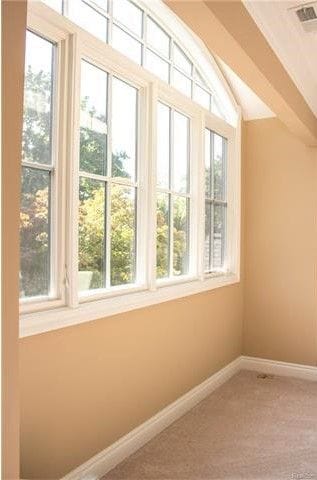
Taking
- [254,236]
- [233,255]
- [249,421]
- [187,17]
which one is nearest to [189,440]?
[249,421]

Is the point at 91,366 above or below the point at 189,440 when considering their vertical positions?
above

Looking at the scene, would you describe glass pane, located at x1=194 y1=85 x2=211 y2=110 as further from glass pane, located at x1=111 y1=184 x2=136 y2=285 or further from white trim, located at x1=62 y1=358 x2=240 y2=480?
white trim, located at x1=62 y1=358 x2=240 y2=480

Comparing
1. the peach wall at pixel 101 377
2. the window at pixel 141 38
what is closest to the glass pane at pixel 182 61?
the window at pixel 141 38

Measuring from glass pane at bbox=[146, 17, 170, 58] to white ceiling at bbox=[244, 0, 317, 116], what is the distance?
839mm

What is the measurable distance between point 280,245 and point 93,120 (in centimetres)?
230

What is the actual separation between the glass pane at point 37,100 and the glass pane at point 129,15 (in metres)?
0.66

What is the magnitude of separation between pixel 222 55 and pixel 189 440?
2.18 meters

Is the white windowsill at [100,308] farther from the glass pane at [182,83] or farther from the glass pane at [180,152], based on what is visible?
the glass pane at [182,83]

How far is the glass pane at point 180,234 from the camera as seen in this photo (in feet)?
9.87

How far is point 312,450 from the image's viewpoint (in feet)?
7.87

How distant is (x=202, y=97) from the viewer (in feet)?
11.0

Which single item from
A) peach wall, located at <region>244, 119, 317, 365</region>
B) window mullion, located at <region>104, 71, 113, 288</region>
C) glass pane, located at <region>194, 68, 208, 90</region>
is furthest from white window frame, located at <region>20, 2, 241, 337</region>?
peach wall, located at <region>244, 119, 317, 365</region>

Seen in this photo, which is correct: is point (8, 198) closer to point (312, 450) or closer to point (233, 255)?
point (312, 450)

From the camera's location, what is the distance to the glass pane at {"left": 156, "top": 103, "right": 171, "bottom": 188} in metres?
2.78
